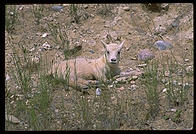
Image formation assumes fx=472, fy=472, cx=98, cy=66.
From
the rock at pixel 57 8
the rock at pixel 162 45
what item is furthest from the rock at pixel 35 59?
the rock at pixel 162 45

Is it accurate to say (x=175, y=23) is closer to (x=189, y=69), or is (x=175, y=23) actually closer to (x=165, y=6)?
(x=165, y=6)

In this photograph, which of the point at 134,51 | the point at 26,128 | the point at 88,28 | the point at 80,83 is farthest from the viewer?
the point at 88,28

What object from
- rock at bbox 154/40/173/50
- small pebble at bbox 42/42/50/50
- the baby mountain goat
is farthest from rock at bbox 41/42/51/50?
rock at bbox 154/40/173/50

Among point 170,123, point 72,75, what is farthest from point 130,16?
point 170,123

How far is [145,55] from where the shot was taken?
6734 millimetres

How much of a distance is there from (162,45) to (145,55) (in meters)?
0.41

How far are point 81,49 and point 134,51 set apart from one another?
0.80m

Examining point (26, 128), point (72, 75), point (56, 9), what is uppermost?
point (56, 9)

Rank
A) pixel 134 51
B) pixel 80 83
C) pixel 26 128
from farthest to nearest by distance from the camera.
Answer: pixel 134 51, pixel 80 83, pixel 26 128

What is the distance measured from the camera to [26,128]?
4.94 m

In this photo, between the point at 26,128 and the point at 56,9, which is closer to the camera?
the point at 26,128

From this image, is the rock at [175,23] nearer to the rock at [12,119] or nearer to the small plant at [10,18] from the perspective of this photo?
the small plant at [10,18]

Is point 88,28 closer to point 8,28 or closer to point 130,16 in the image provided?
point 130,16

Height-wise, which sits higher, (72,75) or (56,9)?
(56,9)
